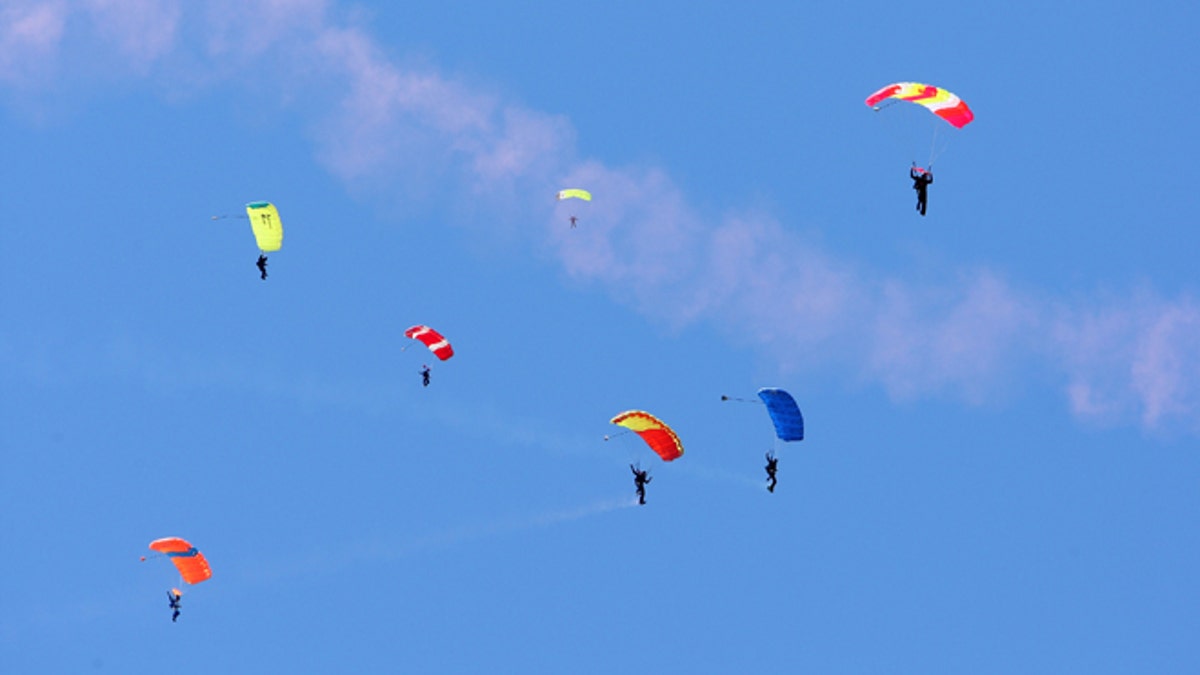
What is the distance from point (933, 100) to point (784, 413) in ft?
30.4

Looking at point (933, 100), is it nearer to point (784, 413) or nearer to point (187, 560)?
point (784, 413)

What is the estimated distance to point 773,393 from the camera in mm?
55125

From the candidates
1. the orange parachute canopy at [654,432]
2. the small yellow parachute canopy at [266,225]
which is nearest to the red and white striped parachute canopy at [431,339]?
the small yellow parachute canopy at [266,225]

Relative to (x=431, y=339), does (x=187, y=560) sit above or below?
below

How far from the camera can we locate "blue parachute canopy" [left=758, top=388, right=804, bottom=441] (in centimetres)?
5519

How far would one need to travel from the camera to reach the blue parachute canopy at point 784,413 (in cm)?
5519

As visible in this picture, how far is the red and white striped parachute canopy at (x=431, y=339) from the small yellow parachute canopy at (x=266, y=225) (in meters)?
5.15

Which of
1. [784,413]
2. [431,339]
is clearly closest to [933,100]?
[784,413]

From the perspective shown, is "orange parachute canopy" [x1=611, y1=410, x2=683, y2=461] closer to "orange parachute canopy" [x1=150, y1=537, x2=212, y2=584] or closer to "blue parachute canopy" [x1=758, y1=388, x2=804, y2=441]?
"blue parachute canopy" [x1=758, y1=388, x2=804, y2=441]

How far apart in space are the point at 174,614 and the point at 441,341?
446 inches

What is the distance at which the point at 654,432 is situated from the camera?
55.7 m

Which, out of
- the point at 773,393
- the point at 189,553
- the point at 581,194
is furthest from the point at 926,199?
the point at 189,553

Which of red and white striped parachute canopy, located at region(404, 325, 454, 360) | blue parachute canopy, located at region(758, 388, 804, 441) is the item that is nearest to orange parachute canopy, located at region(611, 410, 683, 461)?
blue parachute canopy, located at region(758, 388, 804, 441)

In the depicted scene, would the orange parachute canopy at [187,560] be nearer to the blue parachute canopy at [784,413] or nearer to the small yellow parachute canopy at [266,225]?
the small yellow parachute canopy at [266,225]
